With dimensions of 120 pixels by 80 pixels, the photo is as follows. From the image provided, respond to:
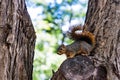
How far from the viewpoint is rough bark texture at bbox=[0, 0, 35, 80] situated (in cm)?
168

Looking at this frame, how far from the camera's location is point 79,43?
2.38m

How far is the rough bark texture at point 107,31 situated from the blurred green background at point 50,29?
1.35m

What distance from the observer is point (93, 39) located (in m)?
2.15

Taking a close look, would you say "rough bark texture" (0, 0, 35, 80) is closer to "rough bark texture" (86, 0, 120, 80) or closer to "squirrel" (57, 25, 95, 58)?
"rough bark texture" (86, 0, 120, 80)

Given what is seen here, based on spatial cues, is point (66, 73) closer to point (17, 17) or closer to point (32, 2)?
point (17, 17)

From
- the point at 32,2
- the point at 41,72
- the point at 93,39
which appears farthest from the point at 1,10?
the point at 32,2

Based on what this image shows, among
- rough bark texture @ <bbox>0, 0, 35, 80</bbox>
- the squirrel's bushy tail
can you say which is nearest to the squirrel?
the squirrel's bushy tail

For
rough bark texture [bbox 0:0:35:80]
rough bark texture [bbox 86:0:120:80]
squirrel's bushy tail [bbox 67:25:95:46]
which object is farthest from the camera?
squirrel's bushy tail [bbox 67:25:95:46]

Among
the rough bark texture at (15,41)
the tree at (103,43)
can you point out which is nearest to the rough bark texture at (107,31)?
the tree at (103,43)

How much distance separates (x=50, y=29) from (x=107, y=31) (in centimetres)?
427

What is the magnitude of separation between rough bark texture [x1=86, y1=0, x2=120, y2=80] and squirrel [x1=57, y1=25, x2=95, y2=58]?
5 cm

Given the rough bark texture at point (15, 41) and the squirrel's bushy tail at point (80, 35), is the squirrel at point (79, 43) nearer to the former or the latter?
the squirrel's bushy tail at point (80, 35)

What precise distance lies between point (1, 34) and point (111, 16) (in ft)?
2.65

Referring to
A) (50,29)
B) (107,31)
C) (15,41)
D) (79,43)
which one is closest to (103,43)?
(107,31)
